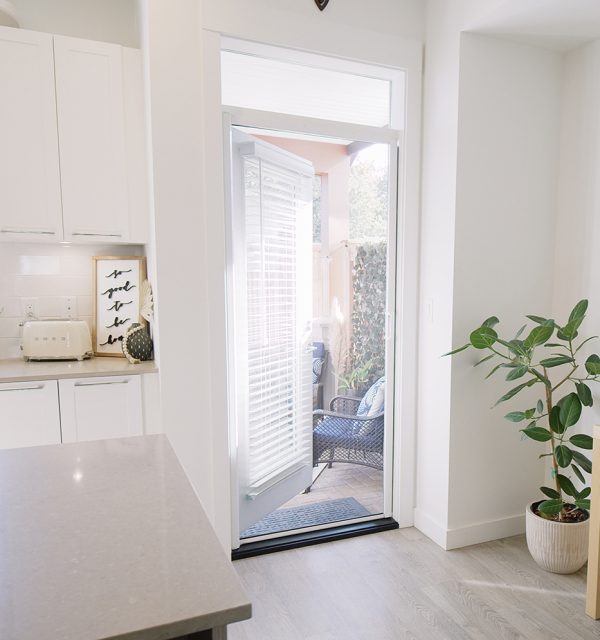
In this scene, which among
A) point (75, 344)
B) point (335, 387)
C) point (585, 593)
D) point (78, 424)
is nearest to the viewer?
point (585, 593)

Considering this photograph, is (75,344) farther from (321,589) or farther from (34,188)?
(321,589)

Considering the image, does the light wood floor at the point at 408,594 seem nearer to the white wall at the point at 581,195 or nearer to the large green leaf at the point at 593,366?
the white wall at the point at 581,195

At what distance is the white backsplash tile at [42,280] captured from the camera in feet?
8.71

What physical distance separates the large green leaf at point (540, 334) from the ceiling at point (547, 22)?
50.9 inches

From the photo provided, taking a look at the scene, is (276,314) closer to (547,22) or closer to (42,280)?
(42,280)

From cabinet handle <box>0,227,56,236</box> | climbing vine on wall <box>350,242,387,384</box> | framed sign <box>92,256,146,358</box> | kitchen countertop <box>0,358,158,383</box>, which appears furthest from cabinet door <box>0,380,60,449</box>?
climbing vine on wall <box>350,242,387,384</box>

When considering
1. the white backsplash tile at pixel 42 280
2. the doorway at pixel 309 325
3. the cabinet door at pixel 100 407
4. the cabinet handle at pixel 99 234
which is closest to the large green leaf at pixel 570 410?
the doorway at pixel 309 325

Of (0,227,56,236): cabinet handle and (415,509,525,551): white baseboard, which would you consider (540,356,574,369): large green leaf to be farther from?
(0,227,56,236): cabinet handle

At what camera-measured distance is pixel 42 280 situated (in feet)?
8.89

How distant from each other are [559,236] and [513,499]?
139 cm

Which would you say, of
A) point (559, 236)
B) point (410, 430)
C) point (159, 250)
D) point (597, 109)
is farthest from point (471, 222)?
point (159, 250)

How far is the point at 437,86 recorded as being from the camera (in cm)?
245

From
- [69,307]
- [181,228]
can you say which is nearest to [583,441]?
[181,228]

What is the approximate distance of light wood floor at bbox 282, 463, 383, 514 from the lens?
9.34 ft
